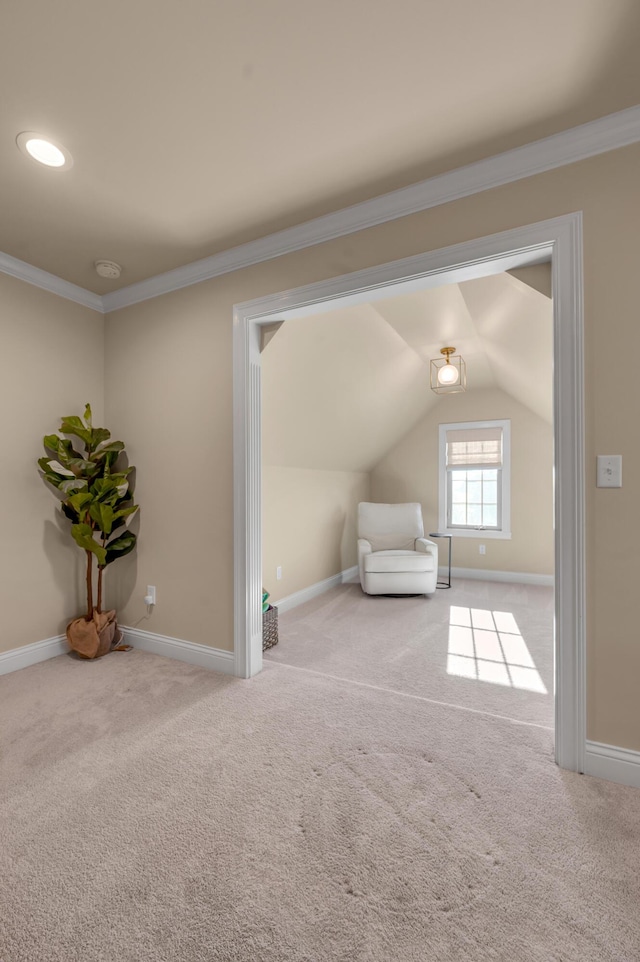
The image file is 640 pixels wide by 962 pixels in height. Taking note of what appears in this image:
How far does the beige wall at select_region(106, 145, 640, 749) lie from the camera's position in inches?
67.9

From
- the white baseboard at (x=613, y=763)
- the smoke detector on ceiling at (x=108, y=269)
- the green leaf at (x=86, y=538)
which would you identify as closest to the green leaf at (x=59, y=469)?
the green leaf at (x=86, y=538)

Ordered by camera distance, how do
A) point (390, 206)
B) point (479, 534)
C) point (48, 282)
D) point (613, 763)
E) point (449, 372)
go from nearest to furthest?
point (613, 763) < point (390, 206) < point (48, 282) < point (449, 372) < point (479, 534)

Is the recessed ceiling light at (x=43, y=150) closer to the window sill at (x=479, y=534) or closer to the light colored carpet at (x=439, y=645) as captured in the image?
the light colored carpet at (x=439, y=645)

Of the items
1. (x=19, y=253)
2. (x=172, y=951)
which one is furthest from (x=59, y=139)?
(x=172, y=951)

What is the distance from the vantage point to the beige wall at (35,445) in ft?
9.04

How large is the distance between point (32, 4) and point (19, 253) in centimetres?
171

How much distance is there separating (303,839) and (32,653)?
228 centimetres

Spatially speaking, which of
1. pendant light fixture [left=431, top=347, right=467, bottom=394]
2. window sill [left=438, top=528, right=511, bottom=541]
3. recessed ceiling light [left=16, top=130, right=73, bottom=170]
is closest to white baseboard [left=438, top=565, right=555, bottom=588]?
window sill [left=438, top=528, right=511, bottom=541]

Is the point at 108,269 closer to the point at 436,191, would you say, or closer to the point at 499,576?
the point at 436,191

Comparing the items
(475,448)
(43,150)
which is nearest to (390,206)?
(43,150)

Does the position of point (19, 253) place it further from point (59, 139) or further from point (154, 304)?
point (59, 139)

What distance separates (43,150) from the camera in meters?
1.84

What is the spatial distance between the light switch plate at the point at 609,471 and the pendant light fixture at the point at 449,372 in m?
2.25

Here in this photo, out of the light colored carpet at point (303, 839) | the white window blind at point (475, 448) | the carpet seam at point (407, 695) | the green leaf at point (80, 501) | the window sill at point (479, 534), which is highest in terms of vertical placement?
the white window blind at point (475, 448)
